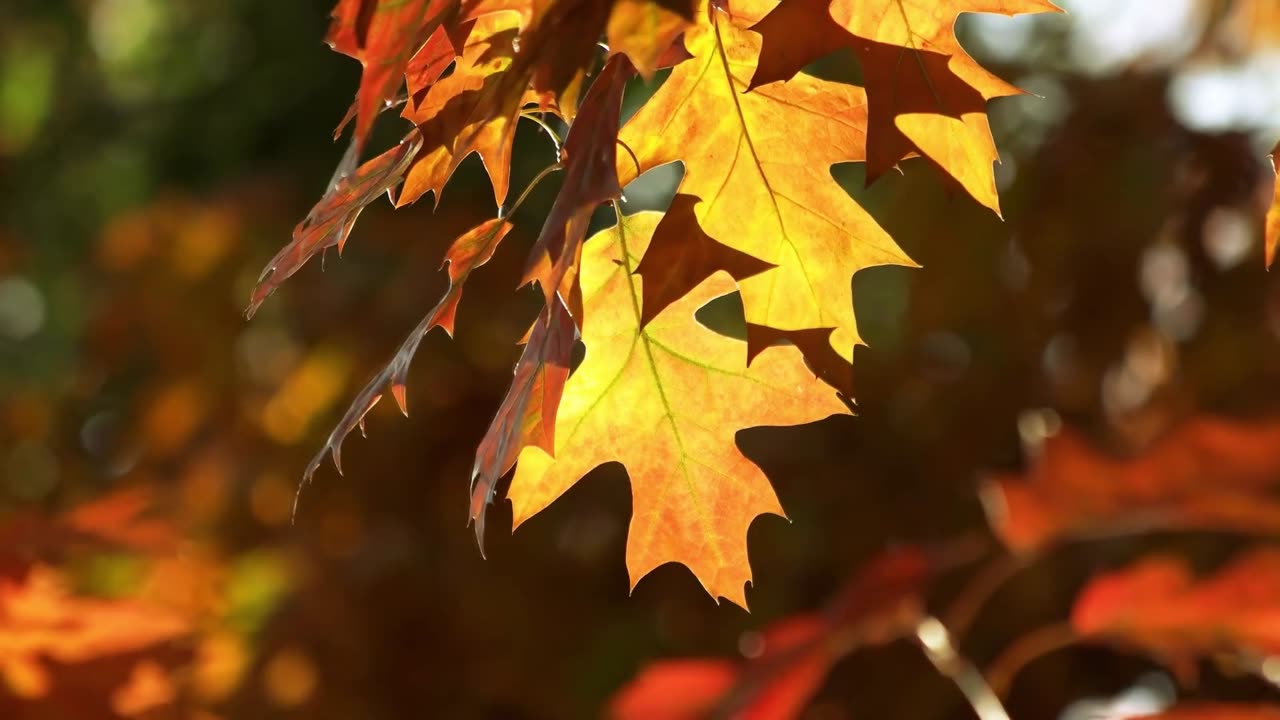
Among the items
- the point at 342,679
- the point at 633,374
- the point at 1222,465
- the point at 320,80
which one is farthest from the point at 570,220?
the point at 320,80

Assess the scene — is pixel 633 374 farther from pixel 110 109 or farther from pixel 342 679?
pixel 110 109

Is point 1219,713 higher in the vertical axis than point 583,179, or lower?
lower

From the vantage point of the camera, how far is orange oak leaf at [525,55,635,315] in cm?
65

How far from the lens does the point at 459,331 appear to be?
329 centimetres

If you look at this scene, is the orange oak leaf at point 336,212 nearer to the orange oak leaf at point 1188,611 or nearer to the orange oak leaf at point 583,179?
the orange oak leaf at point 583,179

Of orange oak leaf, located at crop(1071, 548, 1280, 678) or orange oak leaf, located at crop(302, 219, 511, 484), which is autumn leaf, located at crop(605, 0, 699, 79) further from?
orange oak leaf, located at crop(1071, 548, 1280, 678)

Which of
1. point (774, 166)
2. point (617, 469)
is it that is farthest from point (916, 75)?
point (617, 469)

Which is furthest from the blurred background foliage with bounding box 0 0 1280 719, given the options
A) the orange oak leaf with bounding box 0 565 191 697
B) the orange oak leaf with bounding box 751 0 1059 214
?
the orange oak leaf with bounding box 751 0 1059 214

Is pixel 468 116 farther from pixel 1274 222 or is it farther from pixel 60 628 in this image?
pixel 60 628

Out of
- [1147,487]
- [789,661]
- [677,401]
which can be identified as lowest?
[1147,487]

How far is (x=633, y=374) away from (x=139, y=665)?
1024 mm

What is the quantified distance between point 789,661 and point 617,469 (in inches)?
64.8

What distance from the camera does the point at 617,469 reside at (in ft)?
9.80

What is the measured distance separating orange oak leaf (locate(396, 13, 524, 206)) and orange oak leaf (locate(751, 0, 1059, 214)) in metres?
0.18
